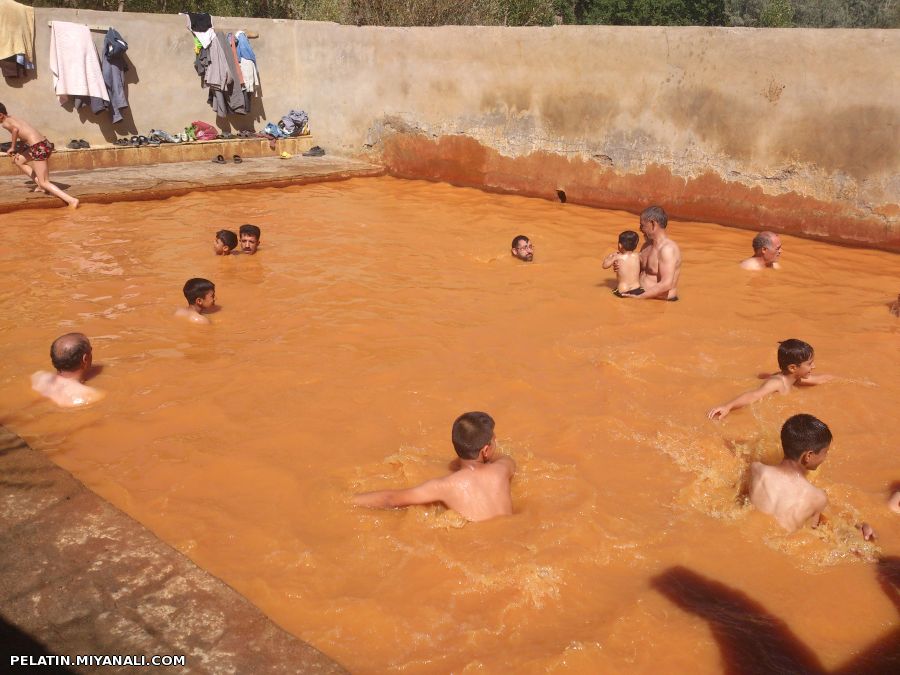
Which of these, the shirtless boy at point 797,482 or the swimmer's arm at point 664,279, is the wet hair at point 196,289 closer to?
the swimmer's arm at point 664,279

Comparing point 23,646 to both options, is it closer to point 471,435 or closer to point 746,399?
point 471,435

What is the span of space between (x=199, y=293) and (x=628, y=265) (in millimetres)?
3816

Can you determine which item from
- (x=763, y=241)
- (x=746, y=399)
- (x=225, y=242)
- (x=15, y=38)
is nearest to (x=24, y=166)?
(x=15, y=38)

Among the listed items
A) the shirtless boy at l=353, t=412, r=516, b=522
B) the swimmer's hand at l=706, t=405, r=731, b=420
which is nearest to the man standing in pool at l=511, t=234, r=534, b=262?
the swimmer's hand at l=706, t=405, r=731, b=420

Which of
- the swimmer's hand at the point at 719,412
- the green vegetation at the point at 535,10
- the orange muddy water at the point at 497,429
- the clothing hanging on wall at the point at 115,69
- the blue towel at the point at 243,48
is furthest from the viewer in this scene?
the green vegetation at the point at 535,10

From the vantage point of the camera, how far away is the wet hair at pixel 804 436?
11.5 ft

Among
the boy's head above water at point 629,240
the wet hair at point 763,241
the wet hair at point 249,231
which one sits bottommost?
the wet hair at point 249,231

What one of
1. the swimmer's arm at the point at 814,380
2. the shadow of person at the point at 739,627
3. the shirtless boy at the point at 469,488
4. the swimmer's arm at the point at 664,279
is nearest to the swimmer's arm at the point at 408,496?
the shirtless boy at the point at 469,488

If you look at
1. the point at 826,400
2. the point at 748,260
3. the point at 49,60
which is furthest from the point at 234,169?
the point at 826,400

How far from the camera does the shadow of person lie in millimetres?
2730

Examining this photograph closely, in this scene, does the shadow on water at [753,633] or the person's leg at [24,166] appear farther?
the person's leg at [24,166]

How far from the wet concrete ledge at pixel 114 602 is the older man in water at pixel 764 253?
254 inches

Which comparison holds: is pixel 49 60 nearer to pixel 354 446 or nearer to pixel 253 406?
pixel 253 406

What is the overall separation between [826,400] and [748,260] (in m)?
3.04
